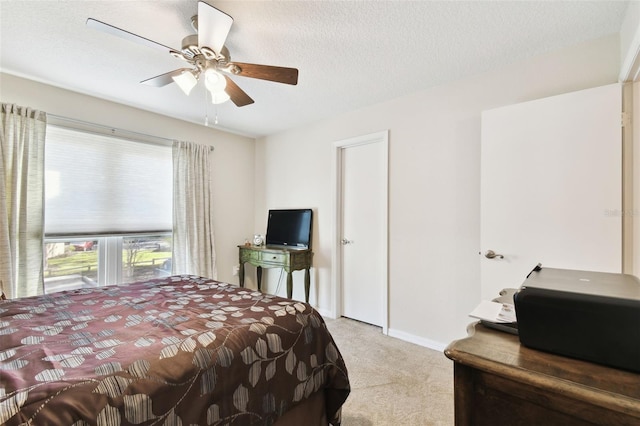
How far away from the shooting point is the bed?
893 millimetres

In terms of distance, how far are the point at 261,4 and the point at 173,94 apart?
5.58ft

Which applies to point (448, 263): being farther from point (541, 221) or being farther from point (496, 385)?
point (496, 385)

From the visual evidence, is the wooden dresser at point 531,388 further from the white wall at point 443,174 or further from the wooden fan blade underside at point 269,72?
the white wall at point 443,174

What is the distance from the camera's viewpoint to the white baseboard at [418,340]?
269 centimetres

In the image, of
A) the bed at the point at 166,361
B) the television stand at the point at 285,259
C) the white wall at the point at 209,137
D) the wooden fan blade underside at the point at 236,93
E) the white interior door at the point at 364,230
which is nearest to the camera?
the bed at the point at 166,361

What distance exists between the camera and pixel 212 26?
5.13ft

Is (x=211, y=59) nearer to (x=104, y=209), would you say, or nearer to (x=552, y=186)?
(x=104, y=209)

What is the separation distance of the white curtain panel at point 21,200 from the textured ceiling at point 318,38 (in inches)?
18.2

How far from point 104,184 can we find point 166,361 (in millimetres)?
2693

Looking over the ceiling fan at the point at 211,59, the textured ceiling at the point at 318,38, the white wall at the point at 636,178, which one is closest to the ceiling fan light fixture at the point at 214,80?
the ceiling fan at the point at 211,59

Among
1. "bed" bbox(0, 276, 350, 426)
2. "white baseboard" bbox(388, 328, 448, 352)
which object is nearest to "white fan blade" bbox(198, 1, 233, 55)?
"bed" bbox(0, 276, 350, 426)

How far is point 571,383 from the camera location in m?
0.71

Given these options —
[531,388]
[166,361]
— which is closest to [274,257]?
[166,361]

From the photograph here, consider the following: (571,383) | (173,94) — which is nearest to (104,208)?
(173,94)
